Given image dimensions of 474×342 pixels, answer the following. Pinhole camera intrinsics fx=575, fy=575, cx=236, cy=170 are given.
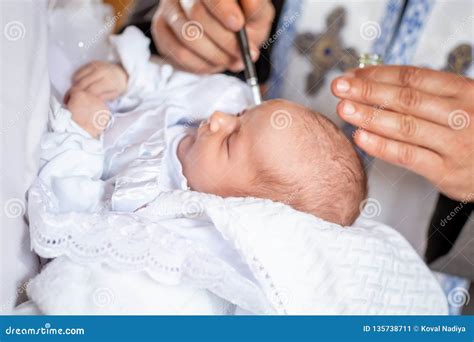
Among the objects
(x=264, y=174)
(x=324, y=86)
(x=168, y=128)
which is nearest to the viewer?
(x=264, y=174)

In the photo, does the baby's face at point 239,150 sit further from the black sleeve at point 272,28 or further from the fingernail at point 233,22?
the black sleeve at point 272,28

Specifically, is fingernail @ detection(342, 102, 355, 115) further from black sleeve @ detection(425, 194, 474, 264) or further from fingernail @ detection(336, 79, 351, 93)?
black sleeve @ detection(425, 194, 474, 264)

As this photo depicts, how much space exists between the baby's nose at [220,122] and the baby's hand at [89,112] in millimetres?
159

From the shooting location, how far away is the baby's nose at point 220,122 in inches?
31.0

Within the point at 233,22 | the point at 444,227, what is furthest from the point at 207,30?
the point at 444,227

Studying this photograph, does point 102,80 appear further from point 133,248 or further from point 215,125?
point 133,248

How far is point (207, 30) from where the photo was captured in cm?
91

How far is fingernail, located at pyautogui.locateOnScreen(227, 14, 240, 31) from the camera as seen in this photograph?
0.86m

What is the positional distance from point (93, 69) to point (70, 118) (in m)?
0.15

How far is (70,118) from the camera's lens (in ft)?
2.55

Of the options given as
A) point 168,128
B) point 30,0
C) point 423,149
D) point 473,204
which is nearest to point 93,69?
point 168,128

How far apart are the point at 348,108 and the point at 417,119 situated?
108mm

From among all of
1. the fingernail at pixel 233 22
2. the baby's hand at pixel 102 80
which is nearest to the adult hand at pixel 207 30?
the fingernail at pixel 233 22
